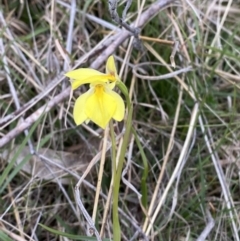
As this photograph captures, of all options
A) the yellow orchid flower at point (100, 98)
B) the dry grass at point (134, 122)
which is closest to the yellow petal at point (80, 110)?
the yellow orchid flower at point (100, 98)

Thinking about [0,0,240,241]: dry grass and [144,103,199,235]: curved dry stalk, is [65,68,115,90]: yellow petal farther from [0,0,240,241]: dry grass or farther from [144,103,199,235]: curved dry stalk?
[144,103,199,235]: curved dry stalk

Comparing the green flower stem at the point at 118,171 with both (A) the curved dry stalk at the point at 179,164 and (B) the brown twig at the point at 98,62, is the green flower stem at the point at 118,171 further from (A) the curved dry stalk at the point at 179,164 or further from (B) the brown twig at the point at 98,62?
(B) the brown twig at the point at 98,62

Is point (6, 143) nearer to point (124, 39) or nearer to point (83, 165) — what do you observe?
point (83, 165)

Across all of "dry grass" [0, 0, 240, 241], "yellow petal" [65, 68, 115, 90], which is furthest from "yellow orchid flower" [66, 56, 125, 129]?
"dry grass" [0, 0, 240, 241]

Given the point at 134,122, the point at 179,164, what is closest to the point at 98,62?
the point at 134,122

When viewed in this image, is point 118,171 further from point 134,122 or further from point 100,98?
point 134,122

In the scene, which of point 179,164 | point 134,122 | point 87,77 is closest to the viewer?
point 87,77

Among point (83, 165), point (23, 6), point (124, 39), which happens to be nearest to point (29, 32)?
point (23, 6)
